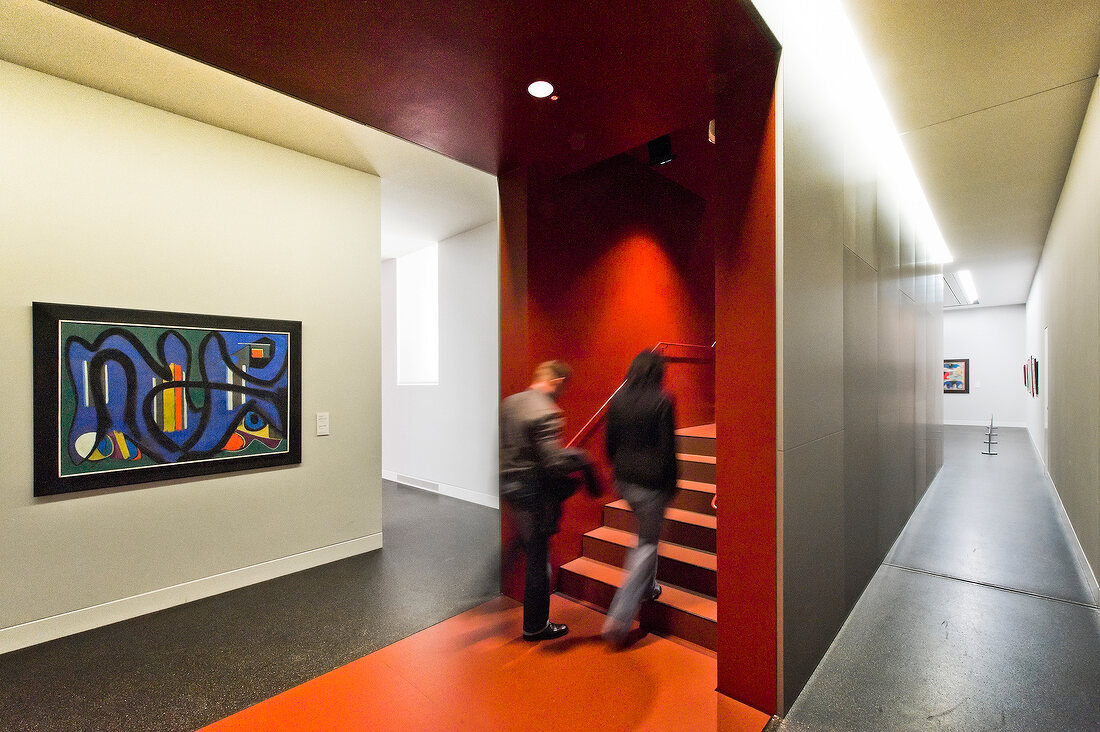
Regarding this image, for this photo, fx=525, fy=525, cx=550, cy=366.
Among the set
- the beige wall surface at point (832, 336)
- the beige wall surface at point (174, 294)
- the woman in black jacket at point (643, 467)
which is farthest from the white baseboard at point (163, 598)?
the beige wall surface at point (832, 336)

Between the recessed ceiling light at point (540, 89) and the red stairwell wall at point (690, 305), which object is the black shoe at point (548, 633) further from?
the recessed ceiling light at point (540, 89)

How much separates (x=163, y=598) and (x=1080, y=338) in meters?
7.12

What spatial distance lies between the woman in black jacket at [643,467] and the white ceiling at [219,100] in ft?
9.22

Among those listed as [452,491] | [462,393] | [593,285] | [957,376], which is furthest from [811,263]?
[957,376]

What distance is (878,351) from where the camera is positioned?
13.4 feet

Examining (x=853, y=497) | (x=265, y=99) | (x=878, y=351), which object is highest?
(x=265, y=99)

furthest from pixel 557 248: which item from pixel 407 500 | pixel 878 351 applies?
pixel 407 500

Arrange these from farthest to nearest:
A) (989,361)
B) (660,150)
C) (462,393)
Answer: (989,361), (462,393), (660,150)

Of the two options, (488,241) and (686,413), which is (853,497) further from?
(488,241)

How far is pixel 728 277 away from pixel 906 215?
4045 millimetres

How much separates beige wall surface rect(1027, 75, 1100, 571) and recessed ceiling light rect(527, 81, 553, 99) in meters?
3.62

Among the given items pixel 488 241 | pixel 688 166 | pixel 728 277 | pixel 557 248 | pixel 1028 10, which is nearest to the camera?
pixel 728 277

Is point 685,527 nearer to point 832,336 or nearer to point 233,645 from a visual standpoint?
point 832,336

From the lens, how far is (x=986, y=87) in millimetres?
3697
